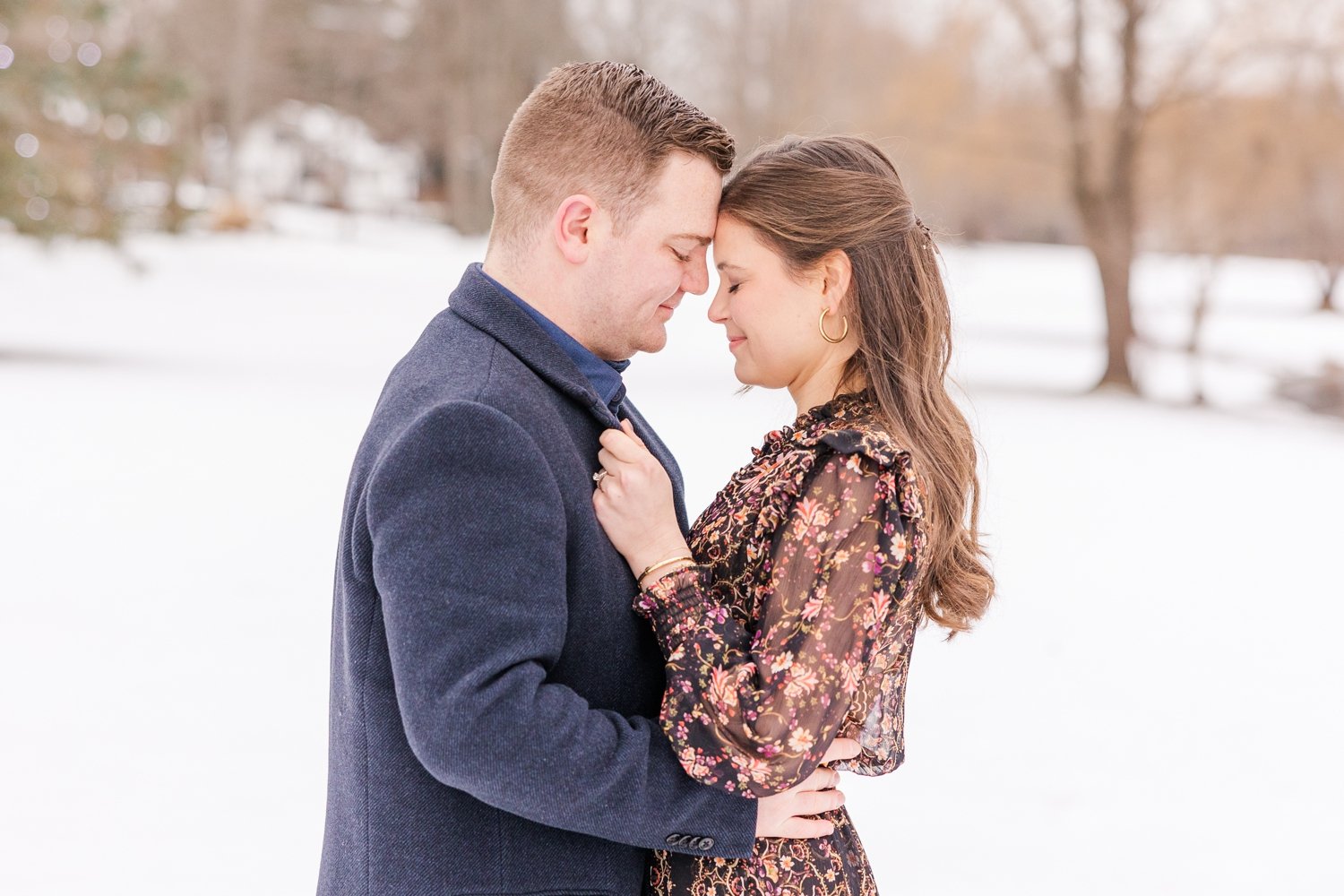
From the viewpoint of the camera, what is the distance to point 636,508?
1.81 m

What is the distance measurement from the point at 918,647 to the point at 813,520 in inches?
192

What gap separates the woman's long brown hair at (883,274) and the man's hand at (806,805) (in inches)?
10.9

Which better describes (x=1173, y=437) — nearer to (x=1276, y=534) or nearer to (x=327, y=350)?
(x=1276, y=534)

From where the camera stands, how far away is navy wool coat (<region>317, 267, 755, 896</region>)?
1.58 metres

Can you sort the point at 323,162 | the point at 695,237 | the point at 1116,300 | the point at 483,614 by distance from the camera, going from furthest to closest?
the point at 323,162 → the point at 1116,300 → the point at 695,237 → the point at 483,614

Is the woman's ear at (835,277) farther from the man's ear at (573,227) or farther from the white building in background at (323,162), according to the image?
the white building in background at (323,162)

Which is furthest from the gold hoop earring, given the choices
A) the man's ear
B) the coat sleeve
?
the coat sleeve

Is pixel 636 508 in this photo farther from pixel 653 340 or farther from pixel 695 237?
pixel 695 237

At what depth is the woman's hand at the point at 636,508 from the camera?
1.80 m

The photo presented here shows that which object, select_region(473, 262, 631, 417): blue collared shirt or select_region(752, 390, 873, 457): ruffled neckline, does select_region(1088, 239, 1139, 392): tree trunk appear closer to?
select_region(752, 390, 873, 457): ruffled neckline

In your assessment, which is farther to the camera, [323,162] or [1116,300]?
[323,162]

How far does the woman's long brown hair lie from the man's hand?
0.91ft

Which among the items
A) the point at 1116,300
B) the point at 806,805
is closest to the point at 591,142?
the point at 806,805

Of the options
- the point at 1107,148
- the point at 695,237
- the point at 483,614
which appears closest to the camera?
the point at 483,614
